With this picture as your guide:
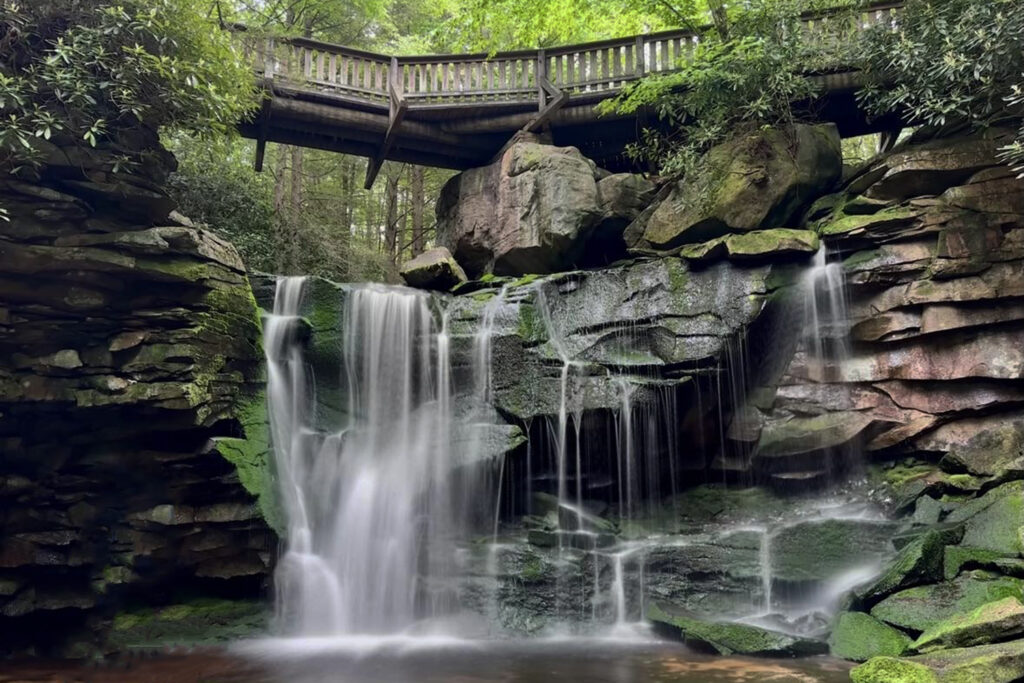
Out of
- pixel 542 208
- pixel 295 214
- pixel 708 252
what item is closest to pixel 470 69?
pixel 542 208

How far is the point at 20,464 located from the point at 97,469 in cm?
83

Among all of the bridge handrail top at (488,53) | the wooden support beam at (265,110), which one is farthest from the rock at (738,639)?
the wooden support beam at (265,110)

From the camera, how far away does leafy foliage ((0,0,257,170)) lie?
8.12m

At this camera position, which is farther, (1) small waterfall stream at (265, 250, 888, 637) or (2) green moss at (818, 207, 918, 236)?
(2) green moss at (818, 207, 918, 236)

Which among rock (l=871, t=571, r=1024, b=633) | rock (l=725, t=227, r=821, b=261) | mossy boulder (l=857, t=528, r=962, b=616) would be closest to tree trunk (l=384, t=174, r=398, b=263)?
rock (l=725, t=227, r=821, b=261)

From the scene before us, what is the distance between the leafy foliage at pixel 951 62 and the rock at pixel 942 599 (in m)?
5.24

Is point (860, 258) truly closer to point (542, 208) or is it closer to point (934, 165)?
point (934, 165)

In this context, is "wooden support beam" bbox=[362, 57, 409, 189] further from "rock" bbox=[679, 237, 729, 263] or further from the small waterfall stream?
"rock" bbox=[679, 237, 729, 263]

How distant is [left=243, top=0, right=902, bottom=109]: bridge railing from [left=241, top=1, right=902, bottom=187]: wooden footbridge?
0.07 feet

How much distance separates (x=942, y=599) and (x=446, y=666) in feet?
16.6

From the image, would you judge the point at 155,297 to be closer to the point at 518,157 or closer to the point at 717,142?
the point at 518,157

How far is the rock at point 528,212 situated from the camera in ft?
41.0

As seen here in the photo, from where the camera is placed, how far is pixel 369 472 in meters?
10.4

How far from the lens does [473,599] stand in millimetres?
9164
